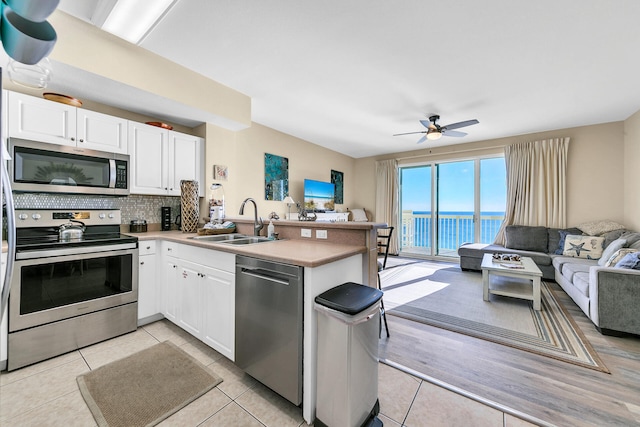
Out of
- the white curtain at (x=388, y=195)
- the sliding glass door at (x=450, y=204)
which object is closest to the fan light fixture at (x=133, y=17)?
the white curtain at (x=388, y=195)

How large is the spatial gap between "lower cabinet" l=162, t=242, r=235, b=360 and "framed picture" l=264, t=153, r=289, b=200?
2.41 metres

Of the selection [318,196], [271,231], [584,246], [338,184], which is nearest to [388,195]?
[338,184]

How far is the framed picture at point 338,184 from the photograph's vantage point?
6.54 meters

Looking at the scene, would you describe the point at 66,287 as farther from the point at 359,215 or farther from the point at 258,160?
the point at 359,215

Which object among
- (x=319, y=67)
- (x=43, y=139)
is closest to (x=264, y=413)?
(x=43, y=139)

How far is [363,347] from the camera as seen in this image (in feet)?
4.73

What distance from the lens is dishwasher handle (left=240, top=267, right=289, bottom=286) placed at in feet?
5.11

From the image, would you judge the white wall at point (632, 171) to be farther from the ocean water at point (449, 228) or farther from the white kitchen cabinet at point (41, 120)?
the white kitchen cabinet at point (41, 120)

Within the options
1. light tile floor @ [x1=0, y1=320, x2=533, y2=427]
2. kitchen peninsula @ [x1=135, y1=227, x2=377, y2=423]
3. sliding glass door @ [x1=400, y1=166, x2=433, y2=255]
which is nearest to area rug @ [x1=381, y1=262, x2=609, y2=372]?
light tile floor @ [x1=0, y1=320, x2=533, y2=427]

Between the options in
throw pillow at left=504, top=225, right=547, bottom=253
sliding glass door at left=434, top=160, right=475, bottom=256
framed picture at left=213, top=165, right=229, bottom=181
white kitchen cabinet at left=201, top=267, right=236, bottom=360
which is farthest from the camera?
→ sliding glass door at left=434, top=160, right=475, bottom=256

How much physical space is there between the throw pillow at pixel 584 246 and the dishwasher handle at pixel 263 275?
4795 millimetres

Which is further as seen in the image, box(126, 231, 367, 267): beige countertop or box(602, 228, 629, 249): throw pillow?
box(602, 228, 629, 249): throw pillow

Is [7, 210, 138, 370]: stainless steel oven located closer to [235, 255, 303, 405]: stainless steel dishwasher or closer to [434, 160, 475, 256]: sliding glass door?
[235, 255, 303, 405]: stainless steel dishwasher

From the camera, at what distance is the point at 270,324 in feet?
5.29
